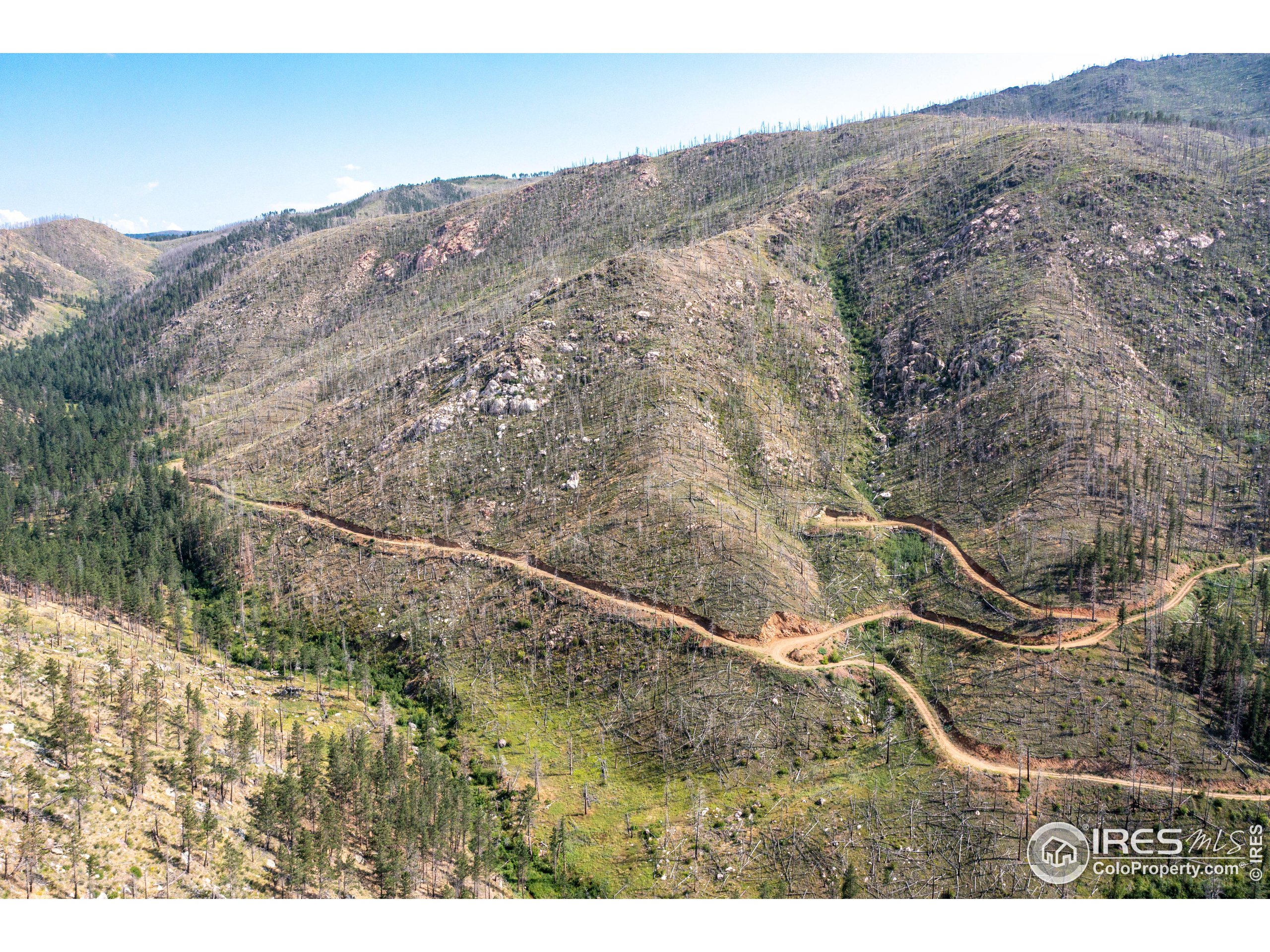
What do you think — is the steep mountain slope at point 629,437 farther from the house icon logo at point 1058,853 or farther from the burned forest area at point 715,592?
the house icon logo at point 1058,853

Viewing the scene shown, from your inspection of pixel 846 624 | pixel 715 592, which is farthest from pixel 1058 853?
pixel 715 592

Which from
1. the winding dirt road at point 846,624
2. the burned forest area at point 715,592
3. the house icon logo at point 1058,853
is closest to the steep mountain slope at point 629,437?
the burned forest area at point 715,592

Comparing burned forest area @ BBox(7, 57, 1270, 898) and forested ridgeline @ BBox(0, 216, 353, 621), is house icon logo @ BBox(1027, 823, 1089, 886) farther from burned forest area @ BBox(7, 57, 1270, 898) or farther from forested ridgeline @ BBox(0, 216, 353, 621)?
forested ridgeline @ BBox(0, 216, 353, 621)

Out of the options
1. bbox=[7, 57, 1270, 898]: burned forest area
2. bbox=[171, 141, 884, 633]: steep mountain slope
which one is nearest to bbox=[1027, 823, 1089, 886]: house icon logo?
bbox=[7, 57, 1270, 898]: burned forest area

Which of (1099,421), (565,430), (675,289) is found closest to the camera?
(1099,421)

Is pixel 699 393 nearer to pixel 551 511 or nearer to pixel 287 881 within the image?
pixel 551 511

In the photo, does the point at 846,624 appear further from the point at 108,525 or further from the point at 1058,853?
the point at 108,525

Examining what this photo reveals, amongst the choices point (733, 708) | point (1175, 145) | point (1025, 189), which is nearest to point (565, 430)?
point (733, 708)
